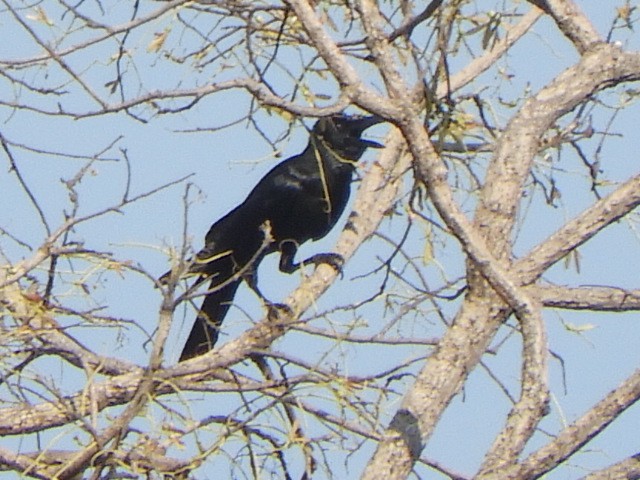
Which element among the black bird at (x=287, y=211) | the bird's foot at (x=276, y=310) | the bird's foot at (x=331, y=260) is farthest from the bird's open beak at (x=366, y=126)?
the bird's foot at (x=276, y=310)

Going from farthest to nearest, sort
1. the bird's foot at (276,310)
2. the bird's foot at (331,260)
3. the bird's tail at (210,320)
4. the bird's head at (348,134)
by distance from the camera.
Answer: the bird's head at (348,134) < the bird's tail at (210,320) < the bird's foot at (331,260) < the bird's foot at (276,310)

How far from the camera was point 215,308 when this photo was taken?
550 centimetres

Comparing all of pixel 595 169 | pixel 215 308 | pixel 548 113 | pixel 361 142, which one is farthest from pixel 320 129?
pixel 548 113

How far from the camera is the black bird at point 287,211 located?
539cm

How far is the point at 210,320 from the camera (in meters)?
5.16

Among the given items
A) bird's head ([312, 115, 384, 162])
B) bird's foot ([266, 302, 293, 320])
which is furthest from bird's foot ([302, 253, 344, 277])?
bird's head ([312, 115, 384, 162])

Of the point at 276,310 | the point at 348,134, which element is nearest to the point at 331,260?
the point at 276,310

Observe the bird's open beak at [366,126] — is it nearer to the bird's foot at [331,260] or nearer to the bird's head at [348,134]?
the bird's head at [348,134]

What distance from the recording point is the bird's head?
5.39 m

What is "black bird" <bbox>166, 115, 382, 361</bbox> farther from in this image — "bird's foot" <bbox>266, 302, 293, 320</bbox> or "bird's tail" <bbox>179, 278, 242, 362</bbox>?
"bird's foot" <bbox>266, 302, 293, 320</bbox>

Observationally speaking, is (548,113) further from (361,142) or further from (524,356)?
(361,142)

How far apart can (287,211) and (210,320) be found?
0.63 m

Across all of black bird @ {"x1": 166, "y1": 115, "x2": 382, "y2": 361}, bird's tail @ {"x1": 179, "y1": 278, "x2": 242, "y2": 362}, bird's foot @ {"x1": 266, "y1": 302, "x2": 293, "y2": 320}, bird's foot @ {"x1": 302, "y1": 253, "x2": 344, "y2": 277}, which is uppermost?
black bird @ {"x1": 166, "y1": 115, "x2": 382, "y2": 361}

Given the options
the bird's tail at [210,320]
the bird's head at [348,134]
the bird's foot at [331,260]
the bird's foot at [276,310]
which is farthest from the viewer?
the bird's head at [348,134]
